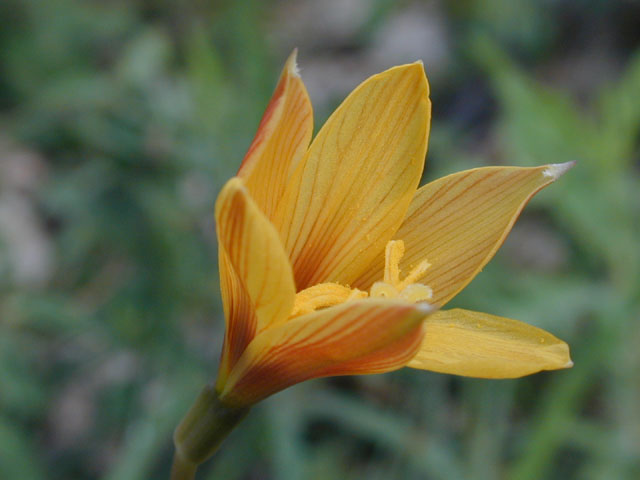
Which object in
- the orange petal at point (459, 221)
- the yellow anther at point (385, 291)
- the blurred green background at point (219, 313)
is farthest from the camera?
the blurred green background at point (219, 313)

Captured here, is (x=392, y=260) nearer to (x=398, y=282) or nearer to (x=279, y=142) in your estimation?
(x=398, y=282)

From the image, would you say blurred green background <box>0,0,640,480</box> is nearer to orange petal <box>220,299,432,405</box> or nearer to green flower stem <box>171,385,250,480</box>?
green flower stem <box>171,385,250,480</box>

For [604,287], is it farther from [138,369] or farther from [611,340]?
[138,369]

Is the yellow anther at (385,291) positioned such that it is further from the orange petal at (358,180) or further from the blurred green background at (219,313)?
the blurred green background at (219,313)

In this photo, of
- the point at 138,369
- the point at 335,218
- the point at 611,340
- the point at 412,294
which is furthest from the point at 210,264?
the point at 412,294

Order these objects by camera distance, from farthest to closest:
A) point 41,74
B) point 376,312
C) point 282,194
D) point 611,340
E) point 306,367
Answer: point 41,74
point 611,340
point 282,194
point 306,367
point 376,312

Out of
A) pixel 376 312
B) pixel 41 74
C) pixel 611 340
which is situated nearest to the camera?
pixel 376 312

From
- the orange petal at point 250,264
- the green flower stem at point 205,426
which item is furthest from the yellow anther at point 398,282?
the green flower stem at point 205,426
